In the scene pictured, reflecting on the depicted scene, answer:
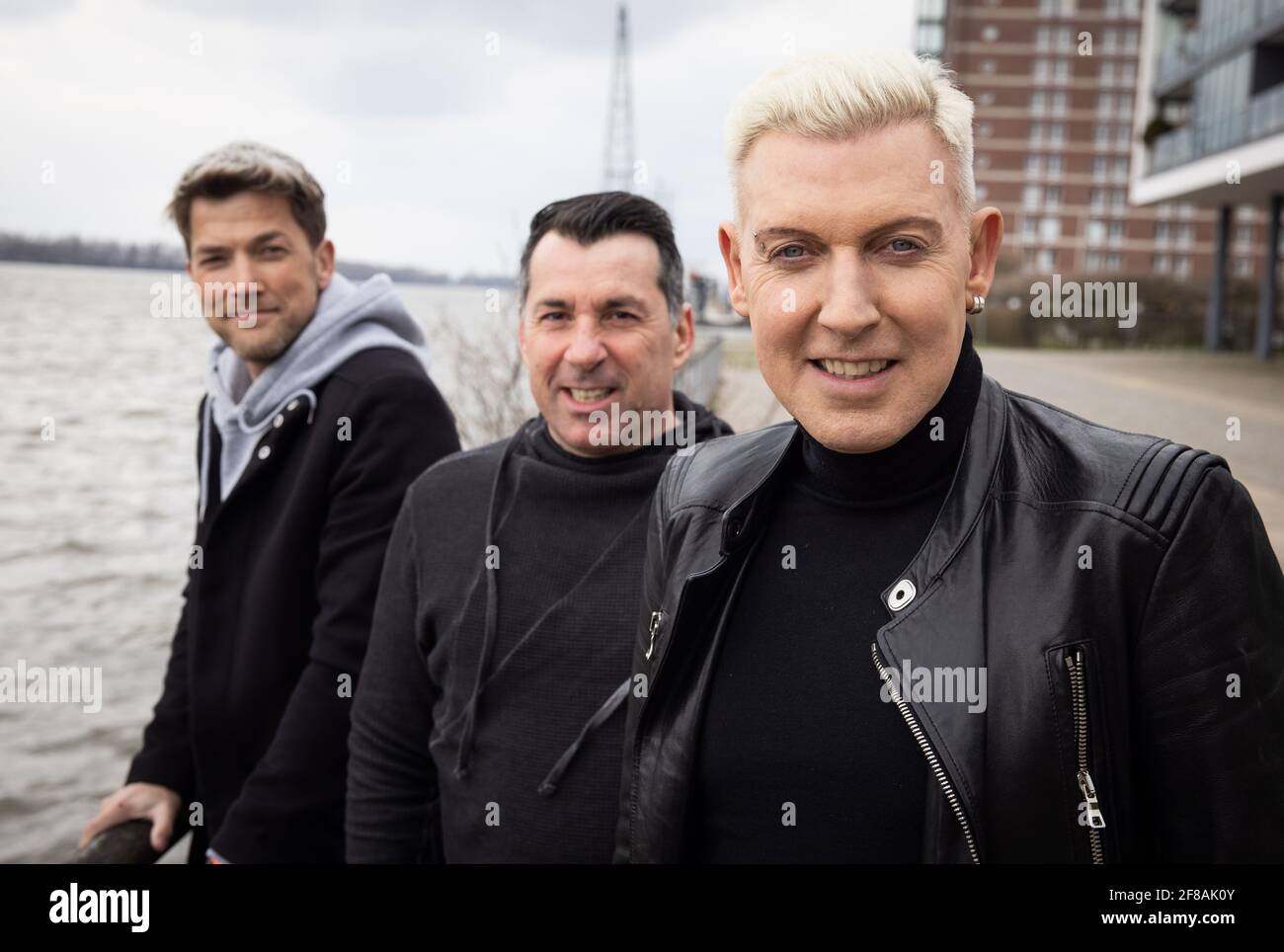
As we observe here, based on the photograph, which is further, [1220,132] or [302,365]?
[1220,132]

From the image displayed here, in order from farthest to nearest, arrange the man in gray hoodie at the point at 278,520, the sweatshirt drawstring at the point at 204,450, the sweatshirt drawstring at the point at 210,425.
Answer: the sweatshirt drawstring at the point at 204,450
the sweatshirt drawstring at the point at 210,425
the man in gray hoodie at the point at 278,520

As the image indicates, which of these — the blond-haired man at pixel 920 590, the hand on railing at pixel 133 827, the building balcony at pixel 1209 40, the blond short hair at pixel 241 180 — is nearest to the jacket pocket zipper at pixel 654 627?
the blond-haired man at pixel 920 590

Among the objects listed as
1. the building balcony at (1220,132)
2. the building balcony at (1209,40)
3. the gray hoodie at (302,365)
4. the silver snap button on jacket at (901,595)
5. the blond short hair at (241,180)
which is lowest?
the silver snap button on jacket at (901,595)

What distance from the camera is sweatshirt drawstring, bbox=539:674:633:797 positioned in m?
2.12

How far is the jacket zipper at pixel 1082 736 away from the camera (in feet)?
4.40

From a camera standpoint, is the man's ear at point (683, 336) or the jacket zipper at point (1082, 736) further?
the man's ear at point (683, 336)

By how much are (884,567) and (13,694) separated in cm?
800

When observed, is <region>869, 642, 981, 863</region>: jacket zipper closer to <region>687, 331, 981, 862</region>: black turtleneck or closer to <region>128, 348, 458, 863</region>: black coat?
<region>687, 331, 981, 862</region>: black turtleneck

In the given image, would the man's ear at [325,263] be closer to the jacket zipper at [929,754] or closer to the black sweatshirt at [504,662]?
the black sweatshirt at [504,662]

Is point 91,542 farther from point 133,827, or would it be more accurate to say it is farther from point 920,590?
point 920,590

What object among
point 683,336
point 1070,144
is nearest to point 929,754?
point 683,336

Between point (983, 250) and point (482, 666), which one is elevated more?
point (983, 250)

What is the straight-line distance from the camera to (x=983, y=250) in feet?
5.20

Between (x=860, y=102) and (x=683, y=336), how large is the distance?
4.03ft
